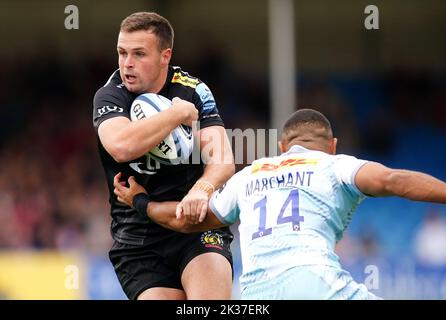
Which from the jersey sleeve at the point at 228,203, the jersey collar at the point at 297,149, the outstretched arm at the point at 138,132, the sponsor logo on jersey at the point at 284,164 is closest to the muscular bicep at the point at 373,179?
the sponsor logo on jersey at the point at 284,164

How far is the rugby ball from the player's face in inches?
4.3

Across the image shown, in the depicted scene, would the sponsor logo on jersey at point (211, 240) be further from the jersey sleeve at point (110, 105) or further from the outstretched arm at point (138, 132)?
the jersey sleeve at point (110, 105)

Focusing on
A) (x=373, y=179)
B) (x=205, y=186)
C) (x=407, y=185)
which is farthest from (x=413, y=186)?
(x=205, y=186)

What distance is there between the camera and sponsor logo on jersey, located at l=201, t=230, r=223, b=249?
7438mm

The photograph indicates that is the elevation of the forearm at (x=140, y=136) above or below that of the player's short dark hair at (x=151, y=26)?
below

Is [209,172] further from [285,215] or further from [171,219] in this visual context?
[285,215]

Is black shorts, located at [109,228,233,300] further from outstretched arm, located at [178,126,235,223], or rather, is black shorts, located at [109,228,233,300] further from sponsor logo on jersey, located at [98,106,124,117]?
sponsor logo on jersey, located at [98,106,124,117]

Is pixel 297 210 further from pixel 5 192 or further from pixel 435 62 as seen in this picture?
pixel 435 62

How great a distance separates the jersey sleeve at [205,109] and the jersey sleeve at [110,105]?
53 centimetres

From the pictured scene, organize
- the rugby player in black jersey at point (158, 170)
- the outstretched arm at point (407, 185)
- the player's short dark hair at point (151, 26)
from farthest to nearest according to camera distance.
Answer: the player's short dark hair at point (151, 26) < the rugby player in black jersey at point (158, 170) < the outstretched arm at point (407, 185)

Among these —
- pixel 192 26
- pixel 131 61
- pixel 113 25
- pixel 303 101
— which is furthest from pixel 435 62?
pixel 131 61

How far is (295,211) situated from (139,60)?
1.98 metres

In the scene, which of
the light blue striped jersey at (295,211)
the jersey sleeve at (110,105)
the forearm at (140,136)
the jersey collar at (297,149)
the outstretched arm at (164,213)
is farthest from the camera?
the jersey sleeve at (110,105)

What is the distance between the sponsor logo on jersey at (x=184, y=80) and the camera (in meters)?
7.67
